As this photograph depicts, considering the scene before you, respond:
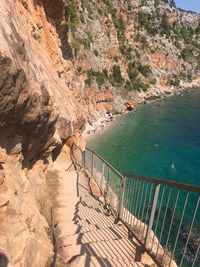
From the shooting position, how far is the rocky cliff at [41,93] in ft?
19.1

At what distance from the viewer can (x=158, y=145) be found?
41.4 metres

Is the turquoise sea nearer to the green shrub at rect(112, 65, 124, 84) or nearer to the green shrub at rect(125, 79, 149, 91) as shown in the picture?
the green shrub at rect(125, 79, 149, 91)

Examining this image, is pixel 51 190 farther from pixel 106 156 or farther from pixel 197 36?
pixel 197 36

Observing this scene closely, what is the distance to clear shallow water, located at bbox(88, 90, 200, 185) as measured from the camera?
106 feet

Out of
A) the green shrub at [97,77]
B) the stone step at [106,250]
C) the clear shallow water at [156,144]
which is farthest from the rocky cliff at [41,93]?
the clear shallow water at [156,144]

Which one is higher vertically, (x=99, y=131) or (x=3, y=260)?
(x=3, y=260)

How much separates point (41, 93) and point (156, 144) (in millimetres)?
34917

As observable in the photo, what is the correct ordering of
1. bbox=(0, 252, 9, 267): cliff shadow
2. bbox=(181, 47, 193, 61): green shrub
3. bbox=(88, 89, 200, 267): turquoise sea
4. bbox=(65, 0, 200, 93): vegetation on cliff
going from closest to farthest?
bbox=(0, 252, 9, 267): cliff shadow
bbox=(88, 89, 200, 267): turquoise sea
bbox=(65, 0, 200, 93): vegetation on cliff
bbox=(181, 47, 193, 61): green shrub

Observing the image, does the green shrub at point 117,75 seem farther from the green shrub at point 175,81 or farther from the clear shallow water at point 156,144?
the green shrub at point 175,81

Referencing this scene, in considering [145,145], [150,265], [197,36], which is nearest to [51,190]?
[150,265]

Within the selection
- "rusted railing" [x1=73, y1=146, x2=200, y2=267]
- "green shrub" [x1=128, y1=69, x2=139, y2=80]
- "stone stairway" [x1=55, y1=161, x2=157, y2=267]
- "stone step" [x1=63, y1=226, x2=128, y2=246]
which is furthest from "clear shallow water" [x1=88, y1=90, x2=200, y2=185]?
"stone step" [x1=63, y1=226, x2=128, y2=246]

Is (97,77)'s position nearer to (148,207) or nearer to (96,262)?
(148,207)

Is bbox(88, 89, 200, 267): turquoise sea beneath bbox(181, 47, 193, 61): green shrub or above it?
beneath

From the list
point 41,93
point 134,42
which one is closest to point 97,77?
point 134,42
